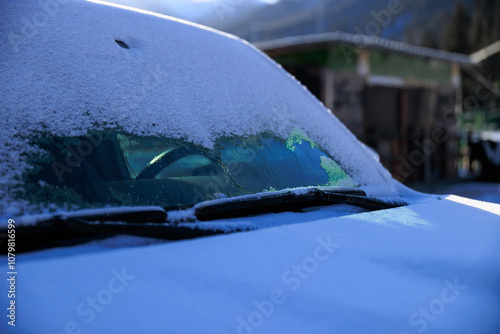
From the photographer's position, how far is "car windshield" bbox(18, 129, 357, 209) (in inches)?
44.8

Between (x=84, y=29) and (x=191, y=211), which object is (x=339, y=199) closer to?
(x=191, y=211)

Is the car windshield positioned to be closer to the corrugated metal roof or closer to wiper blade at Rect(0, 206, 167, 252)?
wiper blade at Rect(0, 206, 167, 252)

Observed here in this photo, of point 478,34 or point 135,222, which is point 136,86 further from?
point 478,34

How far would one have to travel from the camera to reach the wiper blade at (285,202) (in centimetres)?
124

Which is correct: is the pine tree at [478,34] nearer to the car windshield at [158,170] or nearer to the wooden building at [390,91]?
the wooden building at [390,91]

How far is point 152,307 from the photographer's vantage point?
0.79m

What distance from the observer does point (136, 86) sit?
1.44m

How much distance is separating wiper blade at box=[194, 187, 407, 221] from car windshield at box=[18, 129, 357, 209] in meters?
0.06

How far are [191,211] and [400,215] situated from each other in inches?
23.5

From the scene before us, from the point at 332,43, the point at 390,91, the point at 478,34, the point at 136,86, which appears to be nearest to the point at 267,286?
the point at 136,86

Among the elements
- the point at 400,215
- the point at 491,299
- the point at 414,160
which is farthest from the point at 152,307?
the point at 414,160

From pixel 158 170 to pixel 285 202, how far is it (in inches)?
15.3

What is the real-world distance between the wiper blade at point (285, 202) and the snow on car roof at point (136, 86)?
0.58 ft

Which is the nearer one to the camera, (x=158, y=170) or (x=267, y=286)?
(x=267, y=286)
